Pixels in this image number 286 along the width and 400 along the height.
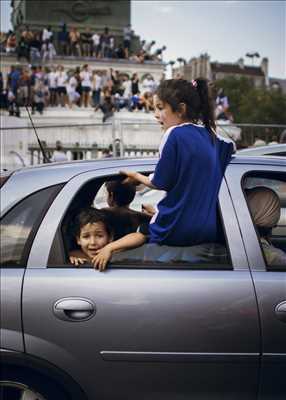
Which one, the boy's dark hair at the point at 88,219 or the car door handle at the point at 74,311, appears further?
the boy's dark hair at the point at 88,219

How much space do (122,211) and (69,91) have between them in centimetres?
2290

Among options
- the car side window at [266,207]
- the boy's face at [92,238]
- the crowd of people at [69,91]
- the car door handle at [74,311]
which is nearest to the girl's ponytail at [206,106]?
the car side window at [266,207]

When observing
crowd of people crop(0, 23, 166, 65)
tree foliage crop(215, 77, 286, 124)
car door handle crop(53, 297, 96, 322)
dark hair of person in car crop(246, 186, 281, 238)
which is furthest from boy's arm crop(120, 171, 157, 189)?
tree foliage crop(215, 77, 286, 124)

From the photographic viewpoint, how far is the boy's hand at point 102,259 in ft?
10.5

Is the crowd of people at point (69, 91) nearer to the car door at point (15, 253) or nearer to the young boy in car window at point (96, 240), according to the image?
the young boy in car window at point (96, 240)

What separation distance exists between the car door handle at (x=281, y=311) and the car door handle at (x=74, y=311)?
86 centimetres

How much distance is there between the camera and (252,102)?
7631cm

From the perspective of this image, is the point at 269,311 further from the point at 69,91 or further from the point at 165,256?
the point at 69,91

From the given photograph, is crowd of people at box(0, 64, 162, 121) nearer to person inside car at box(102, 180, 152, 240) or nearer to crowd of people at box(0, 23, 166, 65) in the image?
crowd of people at box(0, 23, 166, 65)

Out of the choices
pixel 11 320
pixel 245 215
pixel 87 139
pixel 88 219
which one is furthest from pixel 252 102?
pixel 11 320

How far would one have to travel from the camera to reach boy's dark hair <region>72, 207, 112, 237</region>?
3.51 m

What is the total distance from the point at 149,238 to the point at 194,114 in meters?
0.69

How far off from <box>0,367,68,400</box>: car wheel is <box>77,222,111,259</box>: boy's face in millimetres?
651

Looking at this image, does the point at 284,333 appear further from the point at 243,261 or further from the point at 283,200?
the point at 283,200
